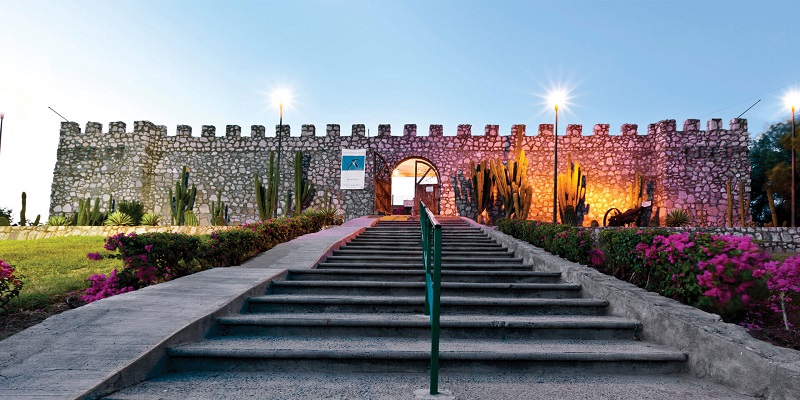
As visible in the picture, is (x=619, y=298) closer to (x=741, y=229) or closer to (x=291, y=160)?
(x=741, y=229)

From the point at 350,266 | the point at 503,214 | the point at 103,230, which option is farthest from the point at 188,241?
the point at 503,214

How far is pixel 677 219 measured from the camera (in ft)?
51.8

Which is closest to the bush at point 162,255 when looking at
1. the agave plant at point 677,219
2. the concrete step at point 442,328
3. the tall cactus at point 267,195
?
the concrete step at point 442,328

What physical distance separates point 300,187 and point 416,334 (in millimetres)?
14741

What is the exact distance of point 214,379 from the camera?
2814 millimetres

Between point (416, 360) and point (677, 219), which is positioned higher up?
point (677, 219)

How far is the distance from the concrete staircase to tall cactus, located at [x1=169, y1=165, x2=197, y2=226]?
578 inches

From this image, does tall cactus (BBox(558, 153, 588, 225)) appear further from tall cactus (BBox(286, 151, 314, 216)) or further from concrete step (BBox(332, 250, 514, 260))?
tall cactus (BBox(286, 151, 314, 216))

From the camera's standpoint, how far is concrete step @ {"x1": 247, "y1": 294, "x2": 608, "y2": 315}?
407 centimetres

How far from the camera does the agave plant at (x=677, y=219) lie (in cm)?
1577

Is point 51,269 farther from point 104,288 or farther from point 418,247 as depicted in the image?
point 418,247

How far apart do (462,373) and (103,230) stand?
14509mm

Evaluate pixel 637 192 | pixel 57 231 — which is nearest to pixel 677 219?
pixel 637 192

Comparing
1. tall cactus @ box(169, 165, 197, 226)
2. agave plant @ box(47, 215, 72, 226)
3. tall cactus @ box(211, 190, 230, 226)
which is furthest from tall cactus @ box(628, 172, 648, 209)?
agave plant @ box(47, 215, 72, 226)
